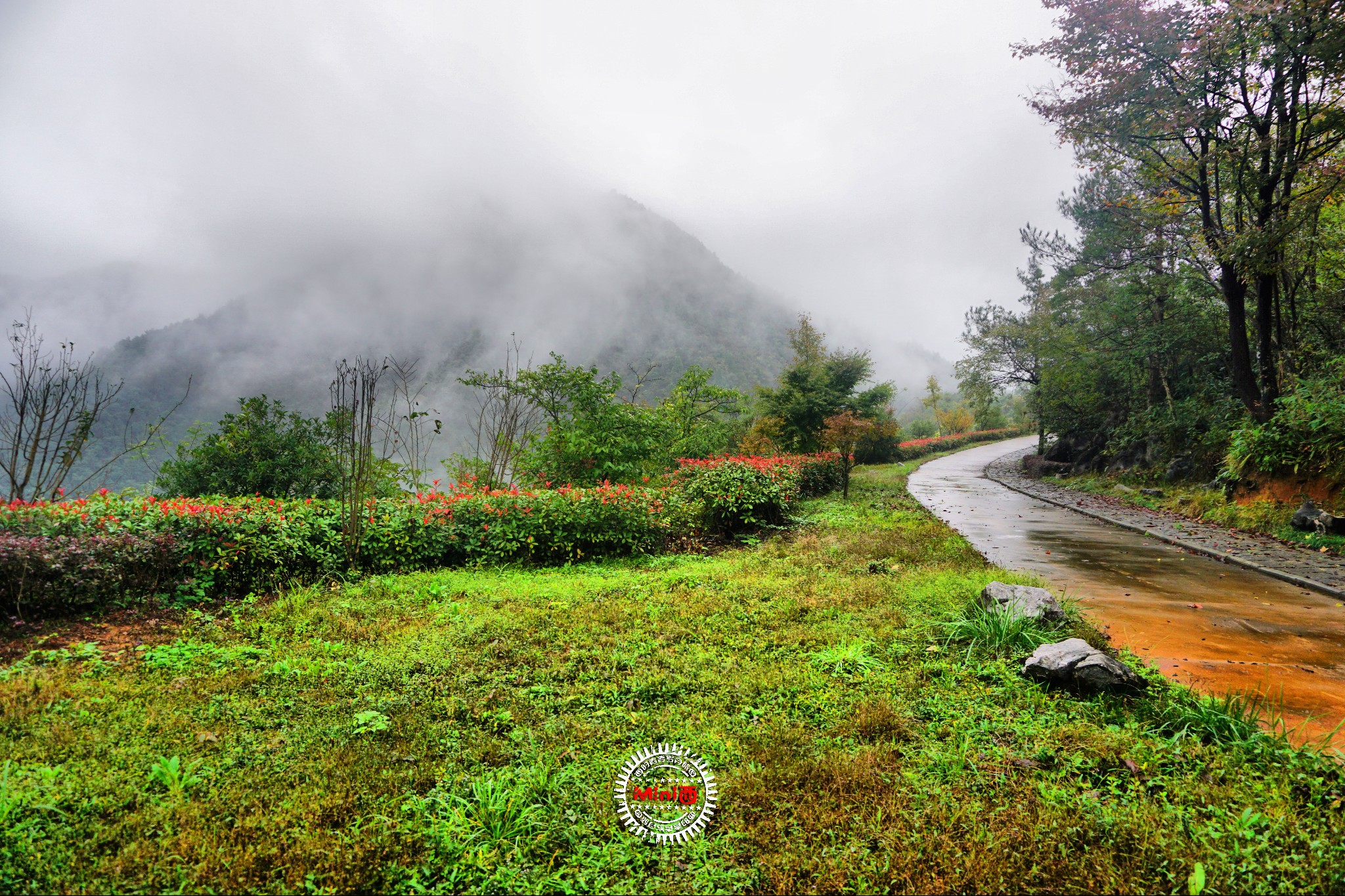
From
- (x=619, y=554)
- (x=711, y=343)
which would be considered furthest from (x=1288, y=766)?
(x=711, y=343)

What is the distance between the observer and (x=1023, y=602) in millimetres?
4418

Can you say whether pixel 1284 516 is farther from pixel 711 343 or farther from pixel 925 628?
pixel 711 343

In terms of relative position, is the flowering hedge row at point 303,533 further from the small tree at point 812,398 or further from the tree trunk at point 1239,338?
the tree trunk at point 1239,338

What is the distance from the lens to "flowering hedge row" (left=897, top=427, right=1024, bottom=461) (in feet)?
107

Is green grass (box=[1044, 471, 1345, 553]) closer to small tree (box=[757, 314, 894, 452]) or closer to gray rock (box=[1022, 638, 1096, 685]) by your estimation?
gray rock (box=[1022, 638, 1096, 685])

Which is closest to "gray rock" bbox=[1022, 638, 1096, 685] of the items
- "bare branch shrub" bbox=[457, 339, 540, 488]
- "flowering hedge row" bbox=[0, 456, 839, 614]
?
"flowering hedge row" bbox=[0, 456, 839, 614]

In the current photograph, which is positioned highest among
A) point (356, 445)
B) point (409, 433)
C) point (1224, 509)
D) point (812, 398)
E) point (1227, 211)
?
point (1227, 211)

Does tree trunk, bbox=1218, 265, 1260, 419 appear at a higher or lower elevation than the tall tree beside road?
lower

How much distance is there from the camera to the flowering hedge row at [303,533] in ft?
15.5

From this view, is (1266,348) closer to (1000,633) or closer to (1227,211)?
(1227,211)

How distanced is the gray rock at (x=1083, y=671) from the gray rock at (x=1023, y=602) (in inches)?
29.3

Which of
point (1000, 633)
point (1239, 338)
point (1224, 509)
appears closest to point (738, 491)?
point (1000, 633)

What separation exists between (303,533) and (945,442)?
39.9m

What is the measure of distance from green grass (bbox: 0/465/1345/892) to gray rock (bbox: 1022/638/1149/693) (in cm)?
12
